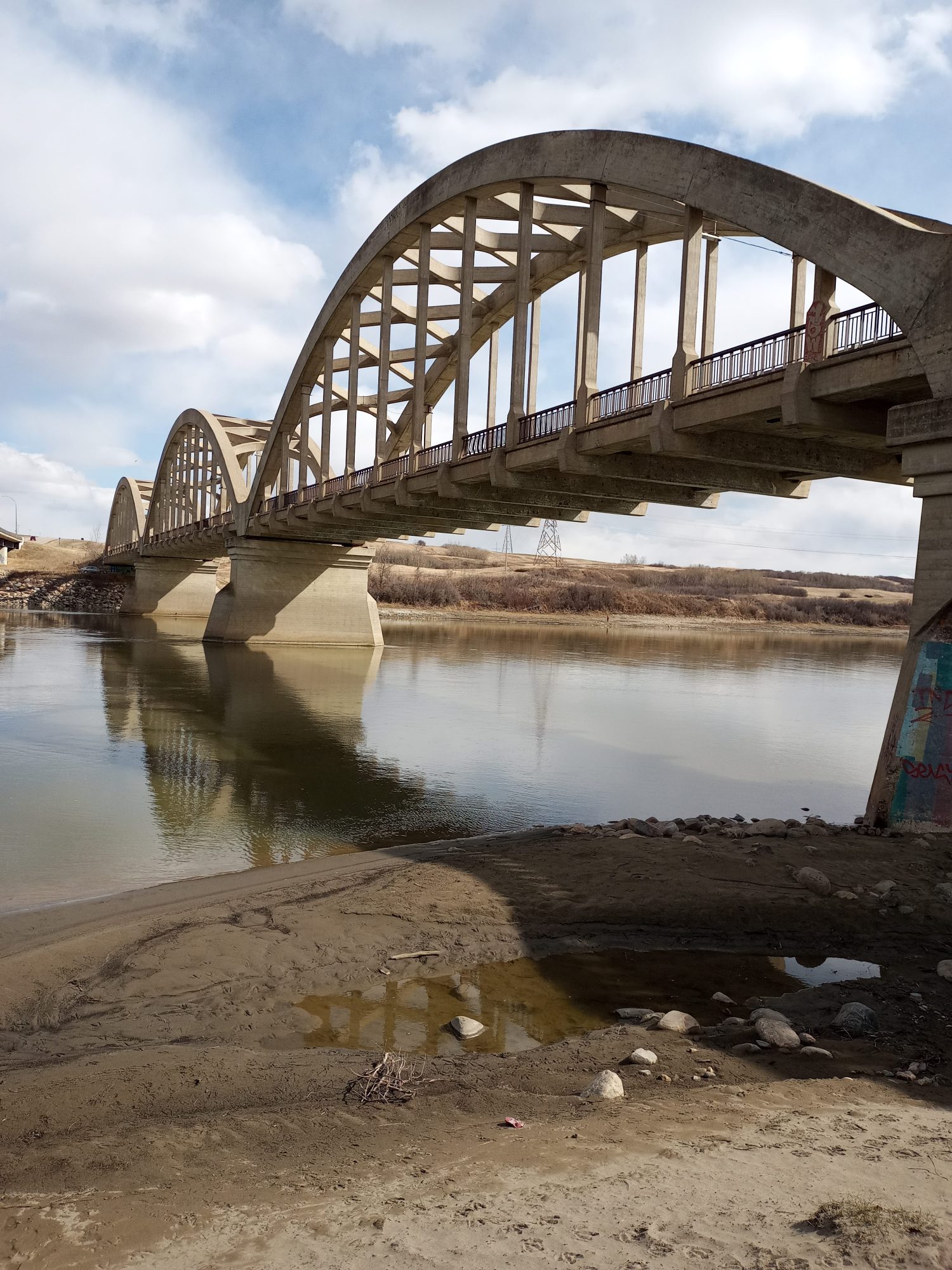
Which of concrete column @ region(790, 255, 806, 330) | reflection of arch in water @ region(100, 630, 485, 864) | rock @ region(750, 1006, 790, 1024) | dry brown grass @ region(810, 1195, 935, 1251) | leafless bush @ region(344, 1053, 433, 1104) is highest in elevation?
concrete column @ region(790, 255, 806, 330)

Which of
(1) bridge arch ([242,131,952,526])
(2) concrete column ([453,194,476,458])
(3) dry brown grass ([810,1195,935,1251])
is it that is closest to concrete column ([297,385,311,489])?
(1) bridge arch ([242,131,952,526])

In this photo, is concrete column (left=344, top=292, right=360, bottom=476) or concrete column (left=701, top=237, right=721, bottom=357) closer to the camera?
concrete column (left=701, top=237, right=721, bottom=357)

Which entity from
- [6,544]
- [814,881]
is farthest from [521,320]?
[6,544]

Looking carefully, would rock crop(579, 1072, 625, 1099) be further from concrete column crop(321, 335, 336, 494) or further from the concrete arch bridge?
concrete column crop(321, 335, 336, 494)

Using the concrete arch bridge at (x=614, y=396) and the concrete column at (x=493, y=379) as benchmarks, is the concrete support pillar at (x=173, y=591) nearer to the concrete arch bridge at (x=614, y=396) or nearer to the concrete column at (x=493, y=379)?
the concrete arch bridge at (x=614, y=396)

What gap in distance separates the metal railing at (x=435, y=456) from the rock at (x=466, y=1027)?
59.9ft

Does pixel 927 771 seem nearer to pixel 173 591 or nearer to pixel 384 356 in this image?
pixel 384 356

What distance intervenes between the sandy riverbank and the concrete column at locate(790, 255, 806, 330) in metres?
10.1

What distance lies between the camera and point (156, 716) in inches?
838

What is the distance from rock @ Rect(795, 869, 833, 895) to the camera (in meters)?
8.73

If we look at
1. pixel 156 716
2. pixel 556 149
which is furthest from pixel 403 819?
pixel 556 149

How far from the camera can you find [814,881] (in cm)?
882

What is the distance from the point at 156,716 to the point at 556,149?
1505cm

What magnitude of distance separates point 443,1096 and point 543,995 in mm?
1995
